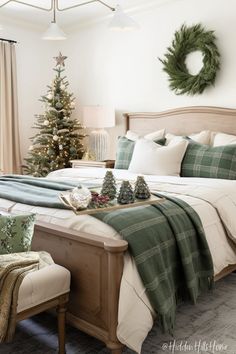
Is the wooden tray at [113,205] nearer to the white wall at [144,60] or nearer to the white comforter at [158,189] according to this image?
the white comforter at [158,189]

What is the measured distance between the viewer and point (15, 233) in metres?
1.85

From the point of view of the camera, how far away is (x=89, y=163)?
15.0 ft

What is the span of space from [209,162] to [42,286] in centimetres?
212

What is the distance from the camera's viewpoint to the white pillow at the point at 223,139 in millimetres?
3500

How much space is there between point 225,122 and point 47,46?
318 centimetres

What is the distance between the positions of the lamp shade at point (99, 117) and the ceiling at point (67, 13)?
1.28m

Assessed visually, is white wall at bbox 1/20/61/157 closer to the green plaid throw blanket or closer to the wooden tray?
the wooden tray

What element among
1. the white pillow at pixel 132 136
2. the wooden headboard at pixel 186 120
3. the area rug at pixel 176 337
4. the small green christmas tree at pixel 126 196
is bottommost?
the area rug at pixel 176 337

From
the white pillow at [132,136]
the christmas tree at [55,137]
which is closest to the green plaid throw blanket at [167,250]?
the white pillow at [132,136]

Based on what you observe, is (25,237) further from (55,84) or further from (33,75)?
(33,75)

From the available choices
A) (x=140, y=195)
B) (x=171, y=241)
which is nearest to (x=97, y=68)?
(x=140, y=195)

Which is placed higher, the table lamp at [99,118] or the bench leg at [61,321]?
the table lamp at [99,118]

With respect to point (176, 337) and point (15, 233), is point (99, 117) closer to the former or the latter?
point (15, 233)

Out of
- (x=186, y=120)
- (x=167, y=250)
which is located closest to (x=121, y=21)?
(x=186, y=120)
